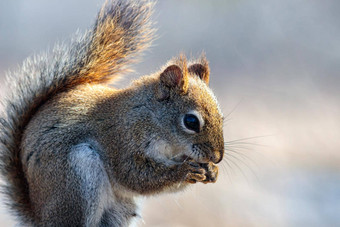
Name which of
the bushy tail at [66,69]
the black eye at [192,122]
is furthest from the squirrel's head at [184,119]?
the bushy tail at [66,69]

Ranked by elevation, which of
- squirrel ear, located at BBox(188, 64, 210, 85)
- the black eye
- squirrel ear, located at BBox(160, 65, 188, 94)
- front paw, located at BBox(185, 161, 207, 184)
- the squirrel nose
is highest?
squirrel ear, located at BBox(188, 64, 210, 85)

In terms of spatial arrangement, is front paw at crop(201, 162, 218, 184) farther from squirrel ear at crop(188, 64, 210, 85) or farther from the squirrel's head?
squirrel ear at crop(188, 64, 210, 85)

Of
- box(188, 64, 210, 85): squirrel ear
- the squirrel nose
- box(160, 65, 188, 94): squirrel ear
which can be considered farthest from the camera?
box(188, 64, 210, 85): squirrel ear

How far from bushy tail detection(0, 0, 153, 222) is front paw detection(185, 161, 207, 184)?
24.5 inches

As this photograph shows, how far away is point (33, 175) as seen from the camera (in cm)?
202

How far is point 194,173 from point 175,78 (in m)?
0.38

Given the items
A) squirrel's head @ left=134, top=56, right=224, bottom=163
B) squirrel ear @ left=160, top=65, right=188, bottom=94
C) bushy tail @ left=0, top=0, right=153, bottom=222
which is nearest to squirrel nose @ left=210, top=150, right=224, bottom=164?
squirrel's head @ left=134, top=56, right=224, bottom=163

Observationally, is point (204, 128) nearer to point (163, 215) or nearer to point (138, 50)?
point (138, 50)

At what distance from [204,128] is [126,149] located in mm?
314

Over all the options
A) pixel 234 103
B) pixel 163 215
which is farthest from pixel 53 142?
pixel 234 103

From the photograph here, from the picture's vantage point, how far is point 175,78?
2.10 m

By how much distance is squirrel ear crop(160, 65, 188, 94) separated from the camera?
6.86 feet

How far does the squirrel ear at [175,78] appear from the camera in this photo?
6.86 feet

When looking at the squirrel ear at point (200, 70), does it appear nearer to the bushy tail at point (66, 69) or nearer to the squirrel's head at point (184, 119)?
the squirrel's head at point (184, 119)
